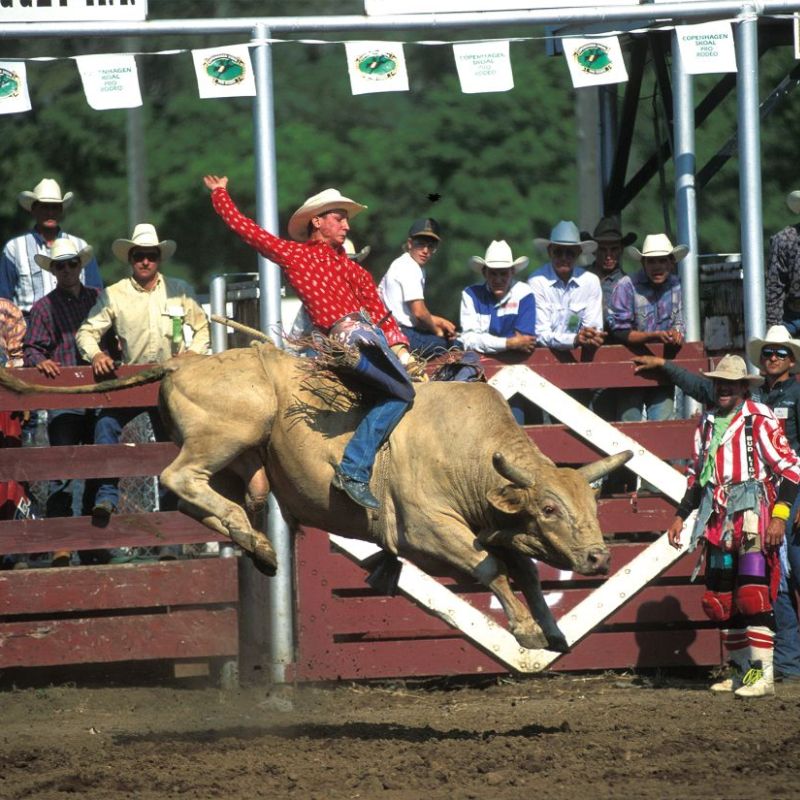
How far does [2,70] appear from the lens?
9758 millimetres

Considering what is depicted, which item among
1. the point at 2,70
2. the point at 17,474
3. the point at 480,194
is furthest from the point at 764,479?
the point at 480,194

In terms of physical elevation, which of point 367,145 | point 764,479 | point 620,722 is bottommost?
point 620,722

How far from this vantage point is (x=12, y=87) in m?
9.80

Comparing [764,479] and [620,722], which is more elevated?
[764,479]

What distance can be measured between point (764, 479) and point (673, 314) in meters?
1.59

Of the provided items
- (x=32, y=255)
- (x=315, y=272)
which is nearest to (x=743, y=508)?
(x=315, y=272)

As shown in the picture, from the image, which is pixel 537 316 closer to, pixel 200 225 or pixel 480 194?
pixel 480 194

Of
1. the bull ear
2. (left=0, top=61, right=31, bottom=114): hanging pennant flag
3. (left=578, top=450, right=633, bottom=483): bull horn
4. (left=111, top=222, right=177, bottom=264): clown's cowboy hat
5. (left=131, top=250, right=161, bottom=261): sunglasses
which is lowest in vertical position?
the bull ear

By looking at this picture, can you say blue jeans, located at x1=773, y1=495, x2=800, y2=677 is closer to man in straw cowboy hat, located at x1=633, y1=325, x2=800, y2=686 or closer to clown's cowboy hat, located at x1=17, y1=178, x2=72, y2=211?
man in straw cowboy hat, located at x1=633, y1=325, x2=800, y2=686

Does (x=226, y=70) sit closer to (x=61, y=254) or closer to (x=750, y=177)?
(x=61, y=254)

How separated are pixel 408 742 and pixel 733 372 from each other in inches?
121

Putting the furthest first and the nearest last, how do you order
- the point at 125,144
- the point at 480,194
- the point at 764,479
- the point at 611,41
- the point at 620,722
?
the point at 125,144 < the point at 480,194 < the point at 611,41 < the point at 764,479 < the point at 620,722

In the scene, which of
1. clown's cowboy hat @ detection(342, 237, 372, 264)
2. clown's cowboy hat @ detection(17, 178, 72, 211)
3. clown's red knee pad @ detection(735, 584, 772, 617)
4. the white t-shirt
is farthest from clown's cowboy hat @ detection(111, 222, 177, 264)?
clown's red knee pad @ detection(735, 584, 772, 617)

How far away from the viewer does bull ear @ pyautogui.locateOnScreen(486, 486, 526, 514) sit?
24.1 feet
